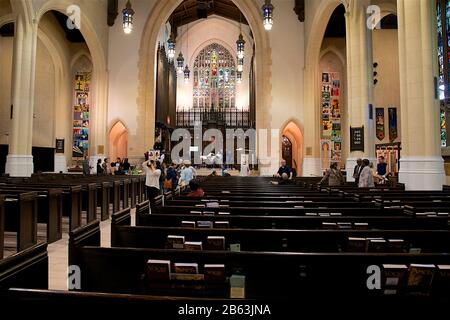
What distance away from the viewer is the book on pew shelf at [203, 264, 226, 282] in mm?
1713

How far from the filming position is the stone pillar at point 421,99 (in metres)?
6.59

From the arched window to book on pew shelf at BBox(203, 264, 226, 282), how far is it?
88.7ft

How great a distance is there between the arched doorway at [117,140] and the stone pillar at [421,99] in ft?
43.0

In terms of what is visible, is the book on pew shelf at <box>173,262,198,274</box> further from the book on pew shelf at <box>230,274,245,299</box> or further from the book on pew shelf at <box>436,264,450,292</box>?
the book on pew shelf at <box>436,264,450,292</box>

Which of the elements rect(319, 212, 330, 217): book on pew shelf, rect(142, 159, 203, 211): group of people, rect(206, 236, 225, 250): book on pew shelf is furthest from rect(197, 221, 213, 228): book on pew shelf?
rect(319, 212, 330, 217): book on pew shelf

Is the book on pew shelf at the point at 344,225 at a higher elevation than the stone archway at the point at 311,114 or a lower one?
lower

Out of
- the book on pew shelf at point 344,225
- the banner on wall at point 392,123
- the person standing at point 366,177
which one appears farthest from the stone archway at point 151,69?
the book on pew shelf at point 344,225

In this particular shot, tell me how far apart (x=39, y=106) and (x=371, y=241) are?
58.9ft

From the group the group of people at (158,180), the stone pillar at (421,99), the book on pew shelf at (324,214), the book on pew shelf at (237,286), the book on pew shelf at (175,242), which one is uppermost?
the stone pillar at (421,99)

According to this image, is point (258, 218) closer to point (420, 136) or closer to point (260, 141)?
point (420, 136)

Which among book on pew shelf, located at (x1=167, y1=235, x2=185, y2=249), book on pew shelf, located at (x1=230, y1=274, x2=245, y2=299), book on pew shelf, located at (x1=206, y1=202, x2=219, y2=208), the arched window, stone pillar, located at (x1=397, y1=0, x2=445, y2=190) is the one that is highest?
the arched window

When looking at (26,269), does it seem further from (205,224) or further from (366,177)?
(366,177)

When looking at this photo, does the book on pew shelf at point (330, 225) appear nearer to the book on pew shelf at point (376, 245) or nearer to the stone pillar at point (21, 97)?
the book on pew shelf at point (376, 245)
